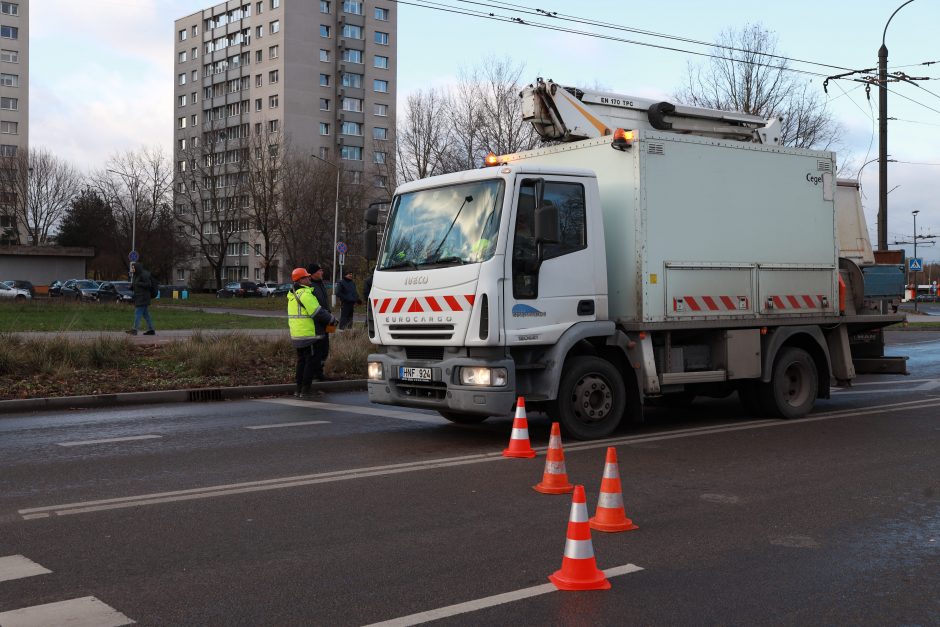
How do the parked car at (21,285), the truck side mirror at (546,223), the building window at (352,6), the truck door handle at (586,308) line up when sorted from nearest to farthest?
the truck side mirror at (546,223) < the truck door handle at (586,308) < the parked car at (21,285) < the building window at (352,6)

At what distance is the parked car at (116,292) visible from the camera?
169ft

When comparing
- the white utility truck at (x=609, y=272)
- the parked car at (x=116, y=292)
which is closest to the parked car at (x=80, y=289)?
the parked car at (x=116, y=292)

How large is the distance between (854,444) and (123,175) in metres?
78.4

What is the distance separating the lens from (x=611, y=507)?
5879mm

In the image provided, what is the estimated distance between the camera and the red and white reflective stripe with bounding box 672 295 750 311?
1014cm

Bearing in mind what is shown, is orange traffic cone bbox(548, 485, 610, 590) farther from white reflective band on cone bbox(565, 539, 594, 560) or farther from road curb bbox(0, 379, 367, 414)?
road curb bbox(0, 379, 367, 414)

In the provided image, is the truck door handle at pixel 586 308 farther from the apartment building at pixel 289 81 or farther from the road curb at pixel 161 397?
the apartment building at pixel 289 81

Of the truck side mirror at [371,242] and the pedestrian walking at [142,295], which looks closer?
the truck side mirror at [371,242]

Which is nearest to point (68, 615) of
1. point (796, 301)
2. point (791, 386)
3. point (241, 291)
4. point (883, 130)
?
point (796, 301)

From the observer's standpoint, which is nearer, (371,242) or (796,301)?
(371,242)

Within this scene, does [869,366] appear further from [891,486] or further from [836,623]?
[836,623]

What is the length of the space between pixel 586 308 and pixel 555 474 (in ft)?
9.50

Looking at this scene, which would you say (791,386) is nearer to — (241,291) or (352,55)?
(241,291)

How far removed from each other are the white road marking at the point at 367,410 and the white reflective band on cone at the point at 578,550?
642cm
